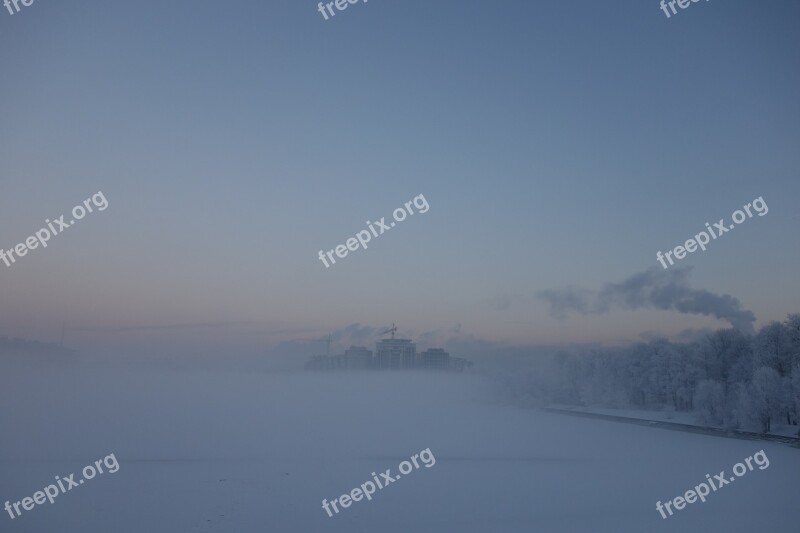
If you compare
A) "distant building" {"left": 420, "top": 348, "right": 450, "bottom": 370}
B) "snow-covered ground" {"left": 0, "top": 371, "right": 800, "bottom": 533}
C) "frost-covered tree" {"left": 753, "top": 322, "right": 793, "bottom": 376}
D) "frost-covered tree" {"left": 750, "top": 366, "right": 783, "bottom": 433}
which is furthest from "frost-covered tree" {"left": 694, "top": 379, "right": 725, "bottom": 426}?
"distant building" {"left": 420, "top": 348, "right": 450, "bottom": 370}

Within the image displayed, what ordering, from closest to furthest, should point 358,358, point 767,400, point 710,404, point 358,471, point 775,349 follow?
1. point 358,471
2. point 767,400
3. point 710,404
4. point 775,349
5. point 358,358

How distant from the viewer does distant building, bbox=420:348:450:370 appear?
84.4 meters

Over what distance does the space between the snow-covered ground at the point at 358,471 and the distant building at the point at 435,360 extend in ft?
135

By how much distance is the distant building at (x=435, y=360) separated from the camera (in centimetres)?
8445

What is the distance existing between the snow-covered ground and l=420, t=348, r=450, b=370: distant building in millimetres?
41192

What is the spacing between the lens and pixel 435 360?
86.0 meters

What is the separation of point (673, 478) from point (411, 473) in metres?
10.8

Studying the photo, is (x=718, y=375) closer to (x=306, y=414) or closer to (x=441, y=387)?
(x=441, y=387)

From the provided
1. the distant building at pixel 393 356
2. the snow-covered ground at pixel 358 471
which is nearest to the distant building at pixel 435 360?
the distant building at pixel 393 356

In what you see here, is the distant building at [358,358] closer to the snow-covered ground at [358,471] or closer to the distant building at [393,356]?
the distant building at [393,356]

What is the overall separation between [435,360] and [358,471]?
6698 cm

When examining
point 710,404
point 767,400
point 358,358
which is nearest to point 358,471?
point 767,400

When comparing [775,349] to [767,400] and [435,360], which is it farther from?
[435,360]

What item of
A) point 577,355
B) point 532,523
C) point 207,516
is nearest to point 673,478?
point 532,523
